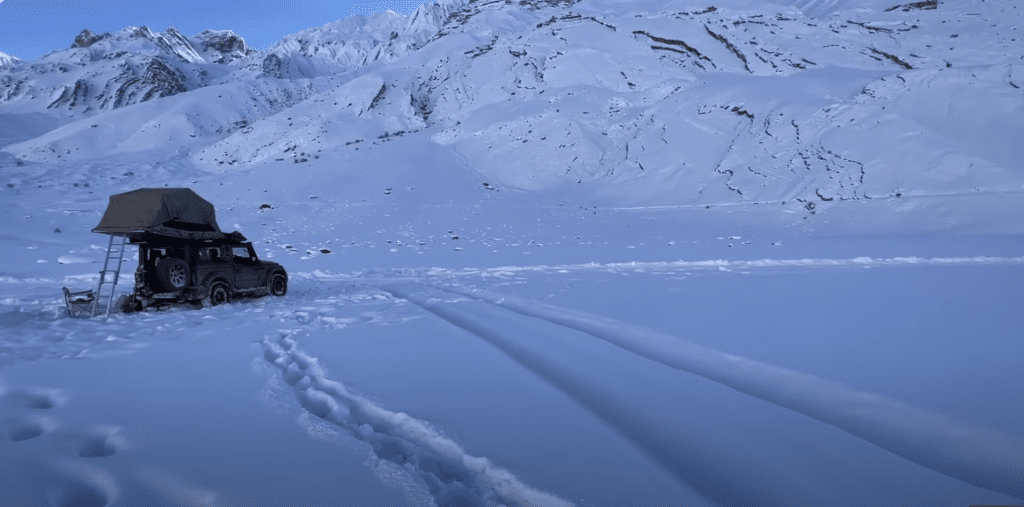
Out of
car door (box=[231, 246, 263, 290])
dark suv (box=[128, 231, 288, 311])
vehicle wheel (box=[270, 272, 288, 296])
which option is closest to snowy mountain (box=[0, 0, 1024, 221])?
vehicle wheel (box=[270, 272, 288, 296])

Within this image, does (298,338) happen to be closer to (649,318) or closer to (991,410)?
(649,318)

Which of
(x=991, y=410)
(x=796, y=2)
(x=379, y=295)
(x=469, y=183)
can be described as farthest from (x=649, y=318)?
(x=796, y=2)

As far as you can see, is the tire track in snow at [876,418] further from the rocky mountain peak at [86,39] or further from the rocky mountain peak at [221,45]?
the rocky mountain peak at [221,45]

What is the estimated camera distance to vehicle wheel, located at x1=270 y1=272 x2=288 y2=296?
11308 mm

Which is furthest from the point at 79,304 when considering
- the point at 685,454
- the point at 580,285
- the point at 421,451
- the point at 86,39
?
the point at 86,39

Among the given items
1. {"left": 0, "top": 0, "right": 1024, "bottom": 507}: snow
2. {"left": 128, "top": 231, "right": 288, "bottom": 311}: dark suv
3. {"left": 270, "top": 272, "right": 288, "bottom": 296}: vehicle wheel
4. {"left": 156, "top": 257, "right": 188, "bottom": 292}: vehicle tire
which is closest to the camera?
{"left": 0, "top": 0, "right": 1024, "bottom": 507}: snow

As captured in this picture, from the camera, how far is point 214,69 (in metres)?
75.8

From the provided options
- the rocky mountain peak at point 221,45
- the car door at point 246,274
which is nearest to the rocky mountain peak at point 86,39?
the rocky mountain peak at point 221,45

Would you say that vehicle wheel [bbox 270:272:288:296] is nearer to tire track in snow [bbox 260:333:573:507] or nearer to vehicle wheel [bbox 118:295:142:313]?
vehicle wheel [bbox 118:295:142:313]

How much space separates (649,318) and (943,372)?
353 cm

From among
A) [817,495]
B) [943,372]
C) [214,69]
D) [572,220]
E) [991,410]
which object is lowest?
A: [572,220]

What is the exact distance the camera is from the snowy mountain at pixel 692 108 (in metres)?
21.8

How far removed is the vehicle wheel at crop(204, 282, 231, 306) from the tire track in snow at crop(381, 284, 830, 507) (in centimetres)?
755

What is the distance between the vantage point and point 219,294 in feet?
33.7
